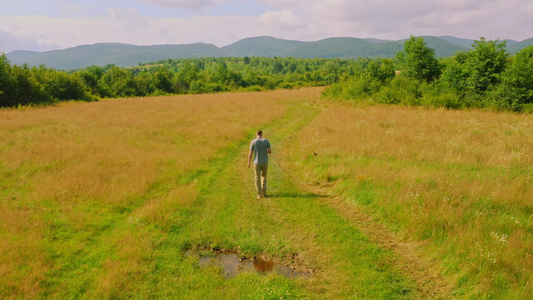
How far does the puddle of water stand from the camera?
6236 mm

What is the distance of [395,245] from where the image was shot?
281 inches

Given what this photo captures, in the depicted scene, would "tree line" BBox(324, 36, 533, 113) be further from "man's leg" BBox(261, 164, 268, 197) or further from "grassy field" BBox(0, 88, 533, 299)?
"man's leg" BBox(261, 164, 268, 197)

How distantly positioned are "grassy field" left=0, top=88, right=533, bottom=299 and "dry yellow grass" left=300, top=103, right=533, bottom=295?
48 millimetres

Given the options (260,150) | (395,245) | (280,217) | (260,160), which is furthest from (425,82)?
(280,217)

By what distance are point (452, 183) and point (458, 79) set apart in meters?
24.6

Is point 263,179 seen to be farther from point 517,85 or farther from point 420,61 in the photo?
point 420,61

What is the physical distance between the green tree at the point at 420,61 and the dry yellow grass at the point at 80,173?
2299cm

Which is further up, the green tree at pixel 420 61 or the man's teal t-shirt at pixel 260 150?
the green tree at pixel 420 61

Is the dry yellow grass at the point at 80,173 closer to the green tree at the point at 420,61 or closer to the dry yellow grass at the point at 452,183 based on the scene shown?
the dry yellow grass at the point at 452,183

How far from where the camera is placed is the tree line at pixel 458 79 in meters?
23.5

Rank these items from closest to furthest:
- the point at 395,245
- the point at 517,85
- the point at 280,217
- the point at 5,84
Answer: the point at 395,245, the point at 280,217, the point at 517,85, the point at 5,84

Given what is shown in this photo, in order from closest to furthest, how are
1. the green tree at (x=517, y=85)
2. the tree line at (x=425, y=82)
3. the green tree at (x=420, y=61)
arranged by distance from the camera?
1. the green tree at (x=517, y=85)
2. the tree line at (x=425, y=82)
3. the green tree at (x=420, y=61)

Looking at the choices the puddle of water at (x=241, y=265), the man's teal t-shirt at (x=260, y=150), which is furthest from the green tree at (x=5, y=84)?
the puddle of water at (x=241, y=265)

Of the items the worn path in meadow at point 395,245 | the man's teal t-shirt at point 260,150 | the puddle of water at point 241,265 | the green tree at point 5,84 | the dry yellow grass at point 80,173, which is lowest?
the puddle of water at point 241,265
